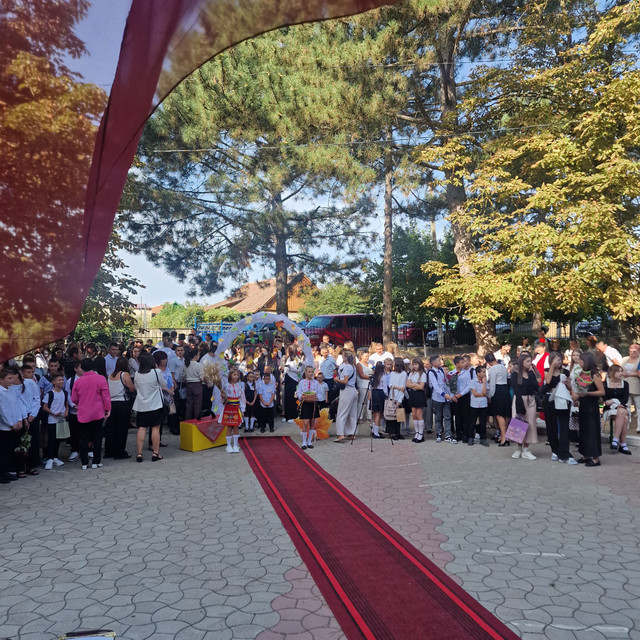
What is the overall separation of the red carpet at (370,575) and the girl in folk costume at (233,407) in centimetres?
252

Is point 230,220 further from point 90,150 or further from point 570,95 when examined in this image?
point 90,150

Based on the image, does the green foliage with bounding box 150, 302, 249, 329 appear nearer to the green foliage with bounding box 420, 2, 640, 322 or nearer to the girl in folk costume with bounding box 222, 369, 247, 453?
the green foliage with bounding box 420, 2, 640, 322

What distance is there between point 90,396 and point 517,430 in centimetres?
698

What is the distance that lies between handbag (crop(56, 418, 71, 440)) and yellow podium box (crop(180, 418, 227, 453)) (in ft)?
6.77

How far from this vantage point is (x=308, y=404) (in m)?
10.1

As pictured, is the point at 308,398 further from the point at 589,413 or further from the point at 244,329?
the point at 589,413

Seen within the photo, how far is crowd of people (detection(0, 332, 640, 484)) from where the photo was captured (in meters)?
8.37

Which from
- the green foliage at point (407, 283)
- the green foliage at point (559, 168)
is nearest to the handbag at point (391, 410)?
the green foliage at point (559, 168)

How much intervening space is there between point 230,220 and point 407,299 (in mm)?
10009

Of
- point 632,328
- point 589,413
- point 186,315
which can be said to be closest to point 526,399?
point 589,413

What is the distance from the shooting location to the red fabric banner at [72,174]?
3.61ft

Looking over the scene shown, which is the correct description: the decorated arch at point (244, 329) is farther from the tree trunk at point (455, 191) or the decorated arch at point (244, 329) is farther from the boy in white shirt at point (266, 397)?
the tree trunk at point (455, 191)

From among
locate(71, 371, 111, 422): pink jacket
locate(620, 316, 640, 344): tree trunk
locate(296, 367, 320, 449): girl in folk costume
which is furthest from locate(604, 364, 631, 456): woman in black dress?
locate(71, 371, 111, 422): pink jacket

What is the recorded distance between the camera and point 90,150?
3.78ft
